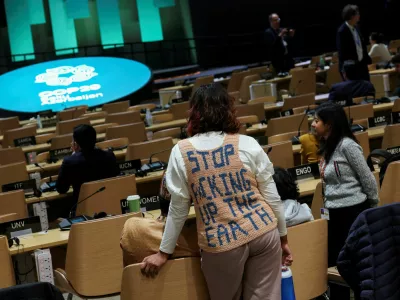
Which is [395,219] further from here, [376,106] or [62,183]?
[376,106]

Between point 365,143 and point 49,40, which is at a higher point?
point 49,40

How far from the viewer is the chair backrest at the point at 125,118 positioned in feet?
38.8

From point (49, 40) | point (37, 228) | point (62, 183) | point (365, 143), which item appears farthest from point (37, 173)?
point (49, 40)

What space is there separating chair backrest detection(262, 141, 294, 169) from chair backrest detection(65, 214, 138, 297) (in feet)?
7.62

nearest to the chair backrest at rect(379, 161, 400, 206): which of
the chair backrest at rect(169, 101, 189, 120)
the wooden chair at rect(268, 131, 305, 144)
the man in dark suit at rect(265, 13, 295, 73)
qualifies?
the wooden chair at rect(268, 131, 305, 144)

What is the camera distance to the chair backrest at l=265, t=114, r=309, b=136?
8891 mm

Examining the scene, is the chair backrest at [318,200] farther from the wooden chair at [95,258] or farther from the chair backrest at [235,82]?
the chair backrest at [235,82]

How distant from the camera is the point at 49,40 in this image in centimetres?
1972

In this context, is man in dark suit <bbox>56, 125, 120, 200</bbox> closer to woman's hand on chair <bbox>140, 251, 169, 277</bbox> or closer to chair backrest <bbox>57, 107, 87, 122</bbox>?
woman's hand on chair <bbox>140, 251, 169, 277</bbox>

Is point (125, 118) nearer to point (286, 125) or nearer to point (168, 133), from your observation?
point (168, 133)

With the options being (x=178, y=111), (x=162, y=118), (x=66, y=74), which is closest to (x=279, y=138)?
(x=162, y=118)

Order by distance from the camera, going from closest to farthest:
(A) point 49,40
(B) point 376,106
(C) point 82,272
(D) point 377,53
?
(C) point 82,272 < (B) point 376,106 < (D) point 377,53 < (A) point 49,40

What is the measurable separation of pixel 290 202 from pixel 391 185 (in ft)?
3.64

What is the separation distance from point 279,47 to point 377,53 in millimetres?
1801
